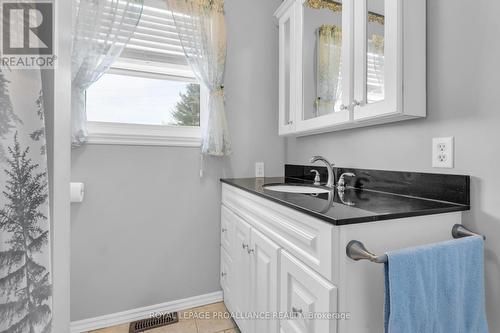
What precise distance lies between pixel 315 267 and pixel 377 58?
2.95 feet

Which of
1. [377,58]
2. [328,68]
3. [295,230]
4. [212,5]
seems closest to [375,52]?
Result: [377,58]

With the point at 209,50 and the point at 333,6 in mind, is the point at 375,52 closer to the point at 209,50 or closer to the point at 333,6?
the point at 333,6

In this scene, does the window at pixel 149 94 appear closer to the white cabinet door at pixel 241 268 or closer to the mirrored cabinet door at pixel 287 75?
the mirrored cabinet door at pixel 287 75

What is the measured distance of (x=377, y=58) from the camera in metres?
1.05

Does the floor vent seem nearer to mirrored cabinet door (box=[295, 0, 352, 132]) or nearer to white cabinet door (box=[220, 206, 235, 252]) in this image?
white cabinet door (box=[220, 206, 235, 252])

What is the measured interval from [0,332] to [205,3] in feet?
6.24

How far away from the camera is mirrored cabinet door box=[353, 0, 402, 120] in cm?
96

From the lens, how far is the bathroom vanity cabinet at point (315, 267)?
72 centimetres

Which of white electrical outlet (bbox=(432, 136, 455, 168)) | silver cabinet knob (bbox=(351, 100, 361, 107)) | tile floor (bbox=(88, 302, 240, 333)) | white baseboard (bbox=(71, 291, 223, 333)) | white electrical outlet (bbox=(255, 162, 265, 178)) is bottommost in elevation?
tile floor (bbox=(88, 302, 240, 333))

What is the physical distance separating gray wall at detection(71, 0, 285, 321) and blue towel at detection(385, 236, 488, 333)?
1327 millimetres

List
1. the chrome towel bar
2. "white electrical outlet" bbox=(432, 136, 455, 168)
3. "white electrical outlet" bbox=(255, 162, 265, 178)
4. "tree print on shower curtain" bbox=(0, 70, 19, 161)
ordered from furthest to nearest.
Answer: "white electrical outlet" bbox=(255, 162, 265, 178), "white electrical outlet" bbox=(432, 136, 455, 168), the chrome towel bar, "tree print on shower curtain" bbox=(0, 70, 19, 161)

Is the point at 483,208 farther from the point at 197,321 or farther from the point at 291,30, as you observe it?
the point at 197,321

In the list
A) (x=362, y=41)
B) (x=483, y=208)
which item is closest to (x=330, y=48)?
(x=362, y=41)

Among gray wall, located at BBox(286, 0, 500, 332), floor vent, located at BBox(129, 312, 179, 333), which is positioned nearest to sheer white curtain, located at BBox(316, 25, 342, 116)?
gray wall, located at BBox(286, 0, 500, 332)
